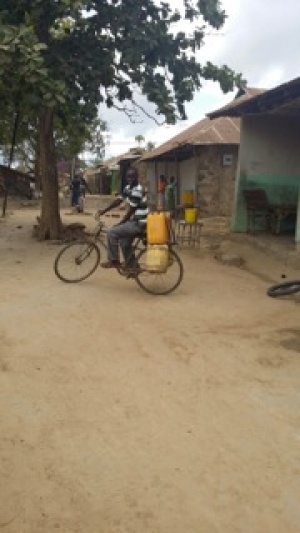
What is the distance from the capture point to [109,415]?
3.94 metres

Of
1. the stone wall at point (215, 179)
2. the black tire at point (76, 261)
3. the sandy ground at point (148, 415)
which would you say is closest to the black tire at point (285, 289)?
the sandy ground at point (148, 415)

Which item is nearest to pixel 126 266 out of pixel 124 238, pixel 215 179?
pixel 124 238

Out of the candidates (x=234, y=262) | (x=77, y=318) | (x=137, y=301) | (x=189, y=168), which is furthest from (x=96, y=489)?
(x=189, y=168)

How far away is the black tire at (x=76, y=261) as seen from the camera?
25.6 feet

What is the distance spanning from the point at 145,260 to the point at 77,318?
5.04 ft

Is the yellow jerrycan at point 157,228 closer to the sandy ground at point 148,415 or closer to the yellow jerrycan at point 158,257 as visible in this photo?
the yellow jerrycan at point 158,257

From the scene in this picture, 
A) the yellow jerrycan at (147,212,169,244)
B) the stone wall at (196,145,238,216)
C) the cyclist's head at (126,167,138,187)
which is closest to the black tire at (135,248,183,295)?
the yellow jerrycan at (147,212,169,244)

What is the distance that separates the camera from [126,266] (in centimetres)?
762

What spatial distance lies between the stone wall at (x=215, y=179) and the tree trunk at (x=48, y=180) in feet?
24.0

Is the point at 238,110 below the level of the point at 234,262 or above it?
above

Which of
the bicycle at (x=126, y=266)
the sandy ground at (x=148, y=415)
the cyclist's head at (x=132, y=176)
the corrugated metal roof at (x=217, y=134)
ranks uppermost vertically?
the corrugated metal roof at (x=217, y=134)

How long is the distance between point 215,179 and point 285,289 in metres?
12.1

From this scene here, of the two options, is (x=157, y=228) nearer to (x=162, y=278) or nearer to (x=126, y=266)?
(x=126, y=266)

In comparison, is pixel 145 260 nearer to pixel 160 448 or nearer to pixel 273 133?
pixel 160 448
